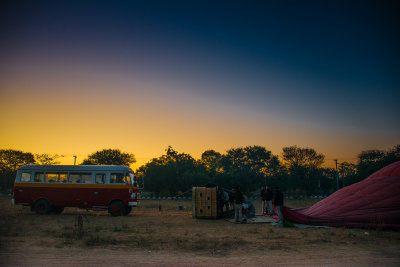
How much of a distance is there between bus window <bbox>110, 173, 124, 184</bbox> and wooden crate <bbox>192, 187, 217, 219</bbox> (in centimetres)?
508

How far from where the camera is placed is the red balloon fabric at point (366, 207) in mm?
13320

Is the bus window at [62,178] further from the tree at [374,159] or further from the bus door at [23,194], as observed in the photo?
the tree at [374,159]

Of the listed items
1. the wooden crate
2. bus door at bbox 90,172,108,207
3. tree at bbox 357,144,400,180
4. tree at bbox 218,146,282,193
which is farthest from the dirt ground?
tree at bbox 218,146,282,193

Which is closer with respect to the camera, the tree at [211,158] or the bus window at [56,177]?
the bus window at [56,177]

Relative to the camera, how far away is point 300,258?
8.19 m

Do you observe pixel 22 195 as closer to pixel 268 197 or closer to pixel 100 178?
pixel 100 178

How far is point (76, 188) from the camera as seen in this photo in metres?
19.7

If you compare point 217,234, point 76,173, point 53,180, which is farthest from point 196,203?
point 53,180

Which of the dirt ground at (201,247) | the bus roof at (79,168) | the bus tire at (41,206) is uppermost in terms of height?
the bus roof at (79,168)

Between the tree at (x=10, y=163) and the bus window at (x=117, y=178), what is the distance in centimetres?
4428

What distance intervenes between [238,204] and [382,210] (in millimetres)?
6983

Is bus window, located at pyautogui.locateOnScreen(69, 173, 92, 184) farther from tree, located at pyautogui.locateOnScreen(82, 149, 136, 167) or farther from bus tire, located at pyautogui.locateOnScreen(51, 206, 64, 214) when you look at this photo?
tree, located at pyautogui.locateOnScreen(82, 149, 136, 167)

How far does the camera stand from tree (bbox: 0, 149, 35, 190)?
5347 centimetres

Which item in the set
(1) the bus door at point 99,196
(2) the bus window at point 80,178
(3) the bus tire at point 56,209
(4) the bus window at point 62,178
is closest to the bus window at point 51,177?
(4) the bus window at point 62,178
